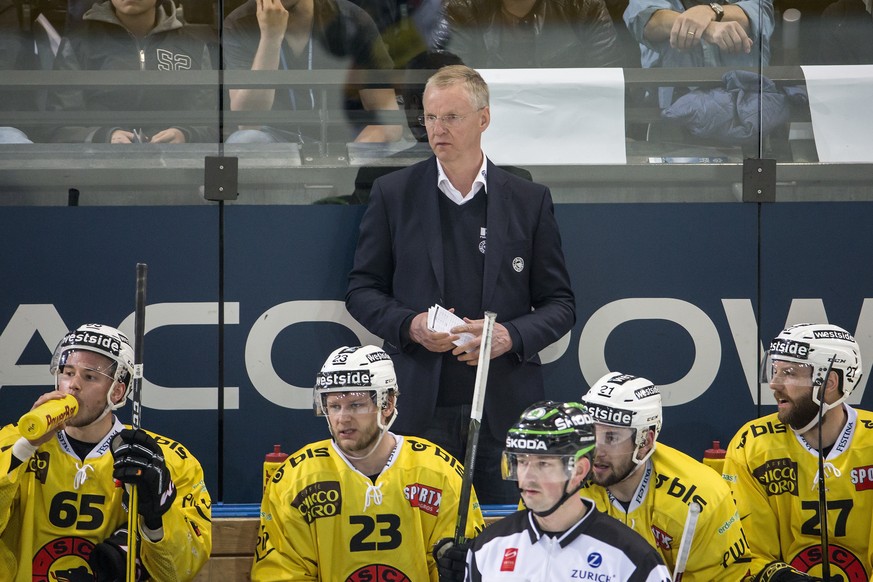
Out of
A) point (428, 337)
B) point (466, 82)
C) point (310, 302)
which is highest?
point (466, 82)

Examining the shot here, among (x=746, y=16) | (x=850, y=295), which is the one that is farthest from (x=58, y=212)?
(x=850, y=295)

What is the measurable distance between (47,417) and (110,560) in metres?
0.53

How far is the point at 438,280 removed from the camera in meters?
4.69

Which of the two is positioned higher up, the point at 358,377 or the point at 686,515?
the point at 358,377

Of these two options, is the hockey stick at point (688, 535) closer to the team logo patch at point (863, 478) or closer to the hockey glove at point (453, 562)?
the hockey glove at point (453, 562)

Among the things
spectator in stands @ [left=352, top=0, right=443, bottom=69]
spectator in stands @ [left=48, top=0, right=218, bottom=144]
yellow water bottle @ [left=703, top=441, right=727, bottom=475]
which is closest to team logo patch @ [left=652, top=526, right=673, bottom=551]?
yellow water bottle @ [left=703, top=441, right=727, bottom=475]

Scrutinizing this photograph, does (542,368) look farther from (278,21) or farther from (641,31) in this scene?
(278,21)

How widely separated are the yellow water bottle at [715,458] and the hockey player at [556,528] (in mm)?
1403

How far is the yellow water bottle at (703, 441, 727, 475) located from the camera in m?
4.86

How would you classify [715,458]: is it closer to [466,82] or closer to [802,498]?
[802,498]

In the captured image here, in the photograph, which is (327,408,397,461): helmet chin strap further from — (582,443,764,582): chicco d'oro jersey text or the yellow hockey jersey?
(582,443,764,582): chicco d'oro jersey text

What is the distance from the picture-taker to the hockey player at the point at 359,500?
4.22 m

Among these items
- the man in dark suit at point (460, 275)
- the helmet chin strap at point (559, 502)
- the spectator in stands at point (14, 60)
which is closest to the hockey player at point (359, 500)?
the man in dark suit at point (460, 275)

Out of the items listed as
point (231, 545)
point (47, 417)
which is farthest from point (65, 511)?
point (231, 545)
